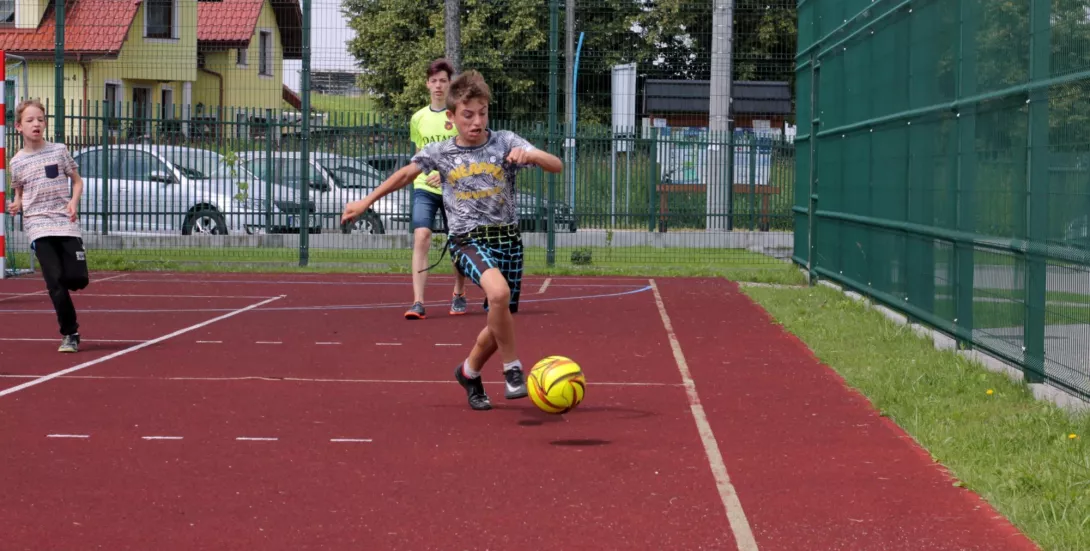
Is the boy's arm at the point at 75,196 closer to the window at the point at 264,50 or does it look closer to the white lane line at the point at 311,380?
the white lane line at the point at 311,380

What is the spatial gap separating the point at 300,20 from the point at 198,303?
5.88 meters

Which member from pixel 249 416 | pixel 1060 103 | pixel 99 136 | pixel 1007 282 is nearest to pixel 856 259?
pixel 1007 282

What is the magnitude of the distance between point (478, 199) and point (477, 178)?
12 cm

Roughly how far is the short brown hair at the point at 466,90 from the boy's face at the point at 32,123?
152 inches

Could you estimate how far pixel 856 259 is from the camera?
45.5 feet

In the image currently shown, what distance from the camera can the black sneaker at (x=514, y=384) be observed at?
7938 mm

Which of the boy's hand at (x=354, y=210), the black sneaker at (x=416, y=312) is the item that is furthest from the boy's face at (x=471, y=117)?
the black sneaker at (x=416, y=312)

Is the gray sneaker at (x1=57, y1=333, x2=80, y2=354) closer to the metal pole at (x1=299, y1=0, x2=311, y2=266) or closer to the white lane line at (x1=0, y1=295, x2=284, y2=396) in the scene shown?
the white lane line at (x1=0, y1=295, x2=284, y2=396)

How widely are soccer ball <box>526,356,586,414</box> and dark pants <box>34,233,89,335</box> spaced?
4231 millimetres

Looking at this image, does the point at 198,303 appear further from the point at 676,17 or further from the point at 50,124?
the point at 676,17

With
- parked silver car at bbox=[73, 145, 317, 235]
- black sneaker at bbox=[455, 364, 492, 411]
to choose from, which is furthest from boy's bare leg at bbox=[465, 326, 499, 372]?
parked silver car at bbox=[73, 145, 317, 235]

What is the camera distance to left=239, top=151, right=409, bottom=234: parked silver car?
19672 millimetres

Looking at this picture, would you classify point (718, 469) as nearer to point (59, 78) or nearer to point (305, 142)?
point (305, 142)

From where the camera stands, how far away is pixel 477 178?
8.04 metres
